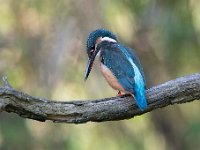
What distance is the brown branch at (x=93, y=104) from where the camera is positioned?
392 centimetres

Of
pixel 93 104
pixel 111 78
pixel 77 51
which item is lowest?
pixel 77 51

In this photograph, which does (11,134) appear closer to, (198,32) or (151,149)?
(151,149)

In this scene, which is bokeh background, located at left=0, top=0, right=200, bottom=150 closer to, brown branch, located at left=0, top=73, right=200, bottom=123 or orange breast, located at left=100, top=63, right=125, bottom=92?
orange breast, located at left=100, top=63, right=125, bottom=92

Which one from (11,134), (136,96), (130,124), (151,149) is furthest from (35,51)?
Result: (136,96)

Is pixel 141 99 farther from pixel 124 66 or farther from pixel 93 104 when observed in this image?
pixel 124 66

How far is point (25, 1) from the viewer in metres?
7.62

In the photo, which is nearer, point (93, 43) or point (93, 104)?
point (93, 104)

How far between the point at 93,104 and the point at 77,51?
10.6 feet

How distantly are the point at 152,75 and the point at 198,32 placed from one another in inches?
51.0

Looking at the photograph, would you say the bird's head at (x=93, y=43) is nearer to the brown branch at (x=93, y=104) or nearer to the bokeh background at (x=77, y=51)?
the brown branch at (x=93, y=104)

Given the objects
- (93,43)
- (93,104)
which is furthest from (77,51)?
(93,104)

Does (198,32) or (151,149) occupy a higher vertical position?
(198,32)

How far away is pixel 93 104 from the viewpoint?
4.17m

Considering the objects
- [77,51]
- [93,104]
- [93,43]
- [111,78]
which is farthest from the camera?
[77,51]
